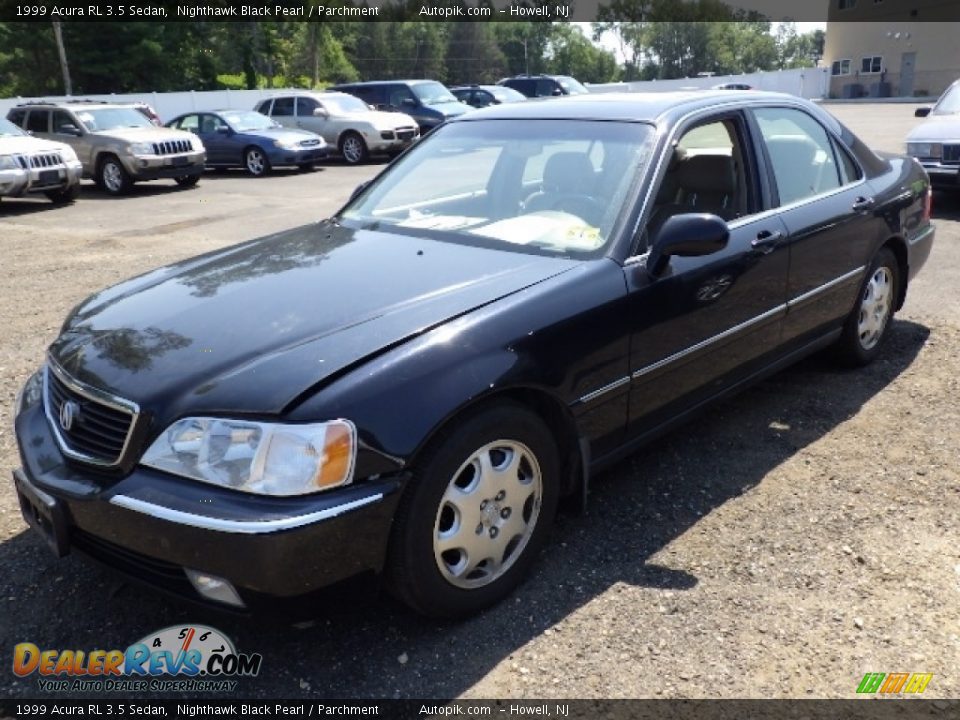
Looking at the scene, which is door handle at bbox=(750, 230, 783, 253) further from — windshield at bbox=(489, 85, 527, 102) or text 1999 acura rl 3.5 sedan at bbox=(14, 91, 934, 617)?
windshield at bbox=(489, 85, 527, 102)

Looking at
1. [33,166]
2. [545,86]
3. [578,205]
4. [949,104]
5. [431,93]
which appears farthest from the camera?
[545,86]

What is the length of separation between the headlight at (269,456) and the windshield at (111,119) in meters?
15.2

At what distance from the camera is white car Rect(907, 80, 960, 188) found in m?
9.99

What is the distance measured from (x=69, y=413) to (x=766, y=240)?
2973mm

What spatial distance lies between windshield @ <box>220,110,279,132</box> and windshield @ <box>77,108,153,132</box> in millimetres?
2334

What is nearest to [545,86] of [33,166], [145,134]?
[145,134]

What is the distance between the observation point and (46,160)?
1325 centimetres

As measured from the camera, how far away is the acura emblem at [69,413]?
2.71 meters

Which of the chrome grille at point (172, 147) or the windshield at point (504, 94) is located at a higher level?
the windshield at point (504, 94)

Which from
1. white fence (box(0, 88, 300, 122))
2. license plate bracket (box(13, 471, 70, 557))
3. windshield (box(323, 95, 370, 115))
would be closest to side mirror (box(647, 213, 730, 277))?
license plate bracket (box(13, 471, 70, 557))

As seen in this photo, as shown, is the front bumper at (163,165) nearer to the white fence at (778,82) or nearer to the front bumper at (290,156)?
the front bumper at (290,156)

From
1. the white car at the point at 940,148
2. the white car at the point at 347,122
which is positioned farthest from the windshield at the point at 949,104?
the white car at the point at 347,122

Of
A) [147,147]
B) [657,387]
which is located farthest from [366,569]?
[147,147]

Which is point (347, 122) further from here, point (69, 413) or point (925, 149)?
point (69, 413)
